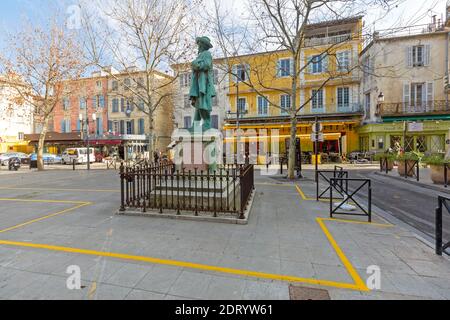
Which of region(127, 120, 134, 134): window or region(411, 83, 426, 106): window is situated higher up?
region(411, 83, 426, 106): window

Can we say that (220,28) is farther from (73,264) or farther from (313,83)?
(313,83)

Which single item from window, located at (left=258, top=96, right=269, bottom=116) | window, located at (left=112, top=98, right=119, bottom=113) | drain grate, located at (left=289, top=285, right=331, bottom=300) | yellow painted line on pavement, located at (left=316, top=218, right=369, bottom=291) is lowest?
drain grate, located at (left=289, top=285, right=331, bottom=300)

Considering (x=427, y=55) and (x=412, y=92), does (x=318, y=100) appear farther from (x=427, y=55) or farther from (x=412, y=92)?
(x=427, y=55)

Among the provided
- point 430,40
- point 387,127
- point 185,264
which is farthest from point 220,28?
point 430,40

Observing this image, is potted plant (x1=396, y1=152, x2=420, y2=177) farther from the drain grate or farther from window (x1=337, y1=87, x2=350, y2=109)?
the drain grate

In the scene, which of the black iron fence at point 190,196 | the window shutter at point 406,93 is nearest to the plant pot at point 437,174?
the black iron fence at point 190,196

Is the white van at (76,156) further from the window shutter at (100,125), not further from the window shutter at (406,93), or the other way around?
the window shutter at (406,93)

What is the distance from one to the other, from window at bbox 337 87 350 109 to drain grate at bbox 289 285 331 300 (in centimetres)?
2565

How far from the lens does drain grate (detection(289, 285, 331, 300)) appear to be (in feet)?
9.12

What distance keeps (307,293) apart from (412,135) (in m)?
25.9

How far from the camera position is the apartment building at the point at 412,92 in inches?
855

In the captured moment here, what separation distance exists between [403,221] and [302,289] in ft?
14.9

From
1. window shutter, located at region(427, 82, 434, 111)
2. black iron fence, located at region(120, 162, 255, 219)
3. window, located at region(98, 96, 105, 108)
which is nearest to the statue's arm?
black iron fence, located at region(120, 162, 255, 219)

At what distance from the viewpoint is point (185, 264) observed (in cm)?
355
